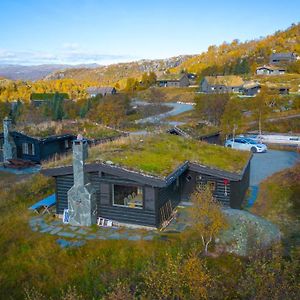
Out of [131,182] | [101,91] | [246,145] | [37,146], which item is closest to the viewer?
[131,182]

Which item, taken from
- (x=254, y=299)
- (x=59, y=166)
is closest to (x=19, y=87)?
(x=59, y=166)

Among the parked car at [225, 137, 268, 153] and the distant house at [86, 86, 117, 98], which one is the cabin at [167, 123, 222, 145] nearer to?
the parked car at [225, 137, 268, 153]

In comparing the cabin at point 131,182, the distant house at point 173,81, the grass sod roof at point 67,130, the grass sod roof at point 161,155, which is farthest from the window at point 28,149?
the distant house at point 173,81

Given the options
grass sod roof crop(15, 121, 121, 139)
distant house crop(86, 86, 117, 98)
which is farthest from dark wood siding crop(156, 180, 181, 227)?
distant house crop(86, 86, 117, 98)

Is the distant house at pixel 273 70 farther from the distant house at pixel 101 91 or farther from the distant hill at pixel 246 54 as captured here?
the distant house at pixel 101 91

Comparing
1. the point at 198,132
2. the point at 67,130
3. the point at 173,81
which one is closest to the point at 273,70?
the point at 173,81

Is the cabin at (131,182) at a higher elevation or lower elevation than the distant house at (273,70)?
lower

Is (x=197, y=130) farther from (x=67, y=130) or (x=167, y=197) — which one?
(x=167, y=197)
